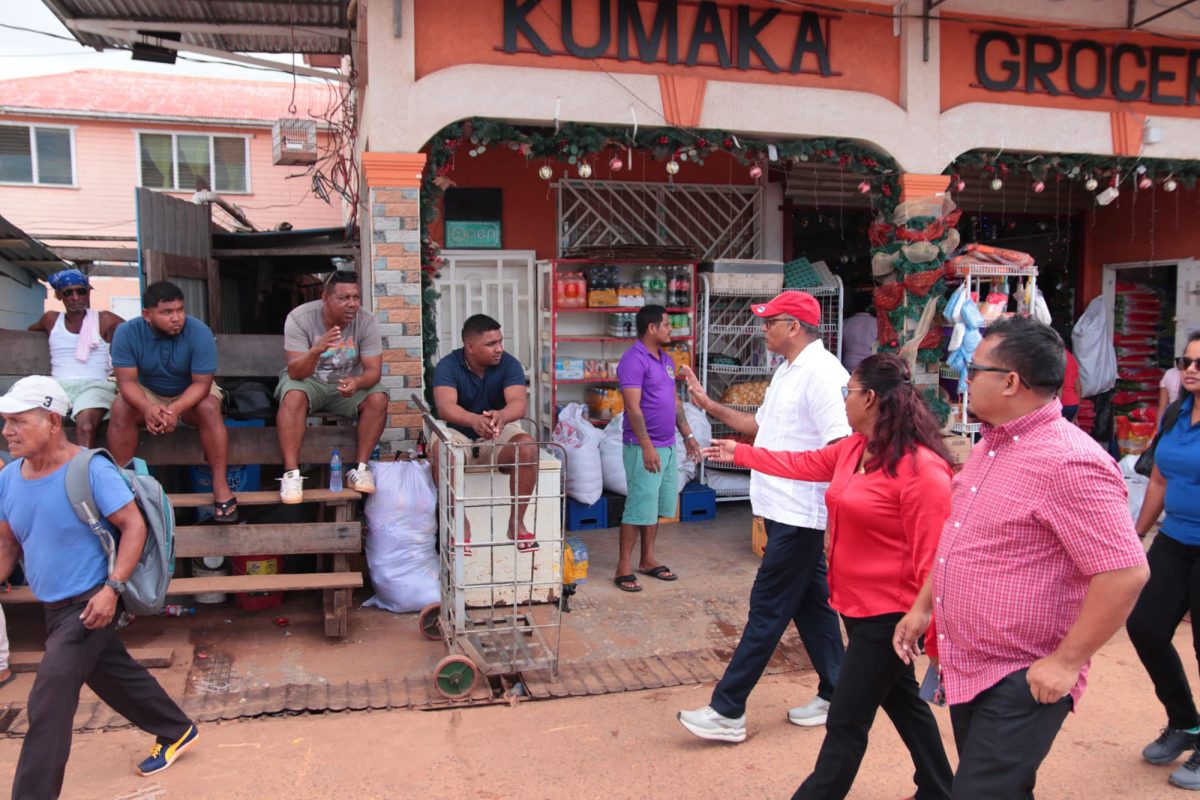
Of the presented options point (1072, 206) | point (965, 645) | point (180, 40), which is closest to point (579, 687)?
point (965, 645)

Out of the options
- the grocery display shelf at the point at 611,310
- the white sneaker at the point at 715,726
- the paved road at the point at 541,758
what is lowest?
the paved road at the point at 541,758

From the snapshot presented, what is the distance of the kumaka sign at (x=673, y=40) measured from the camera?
20.0ft

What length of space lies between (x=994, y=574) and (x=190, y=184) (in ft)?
60.9

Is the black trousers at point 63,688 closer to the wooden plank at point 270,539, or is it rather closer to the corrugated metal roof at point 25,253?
the wooden plank at point 270,539

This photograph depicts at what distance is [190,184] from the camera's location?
17.7 meters

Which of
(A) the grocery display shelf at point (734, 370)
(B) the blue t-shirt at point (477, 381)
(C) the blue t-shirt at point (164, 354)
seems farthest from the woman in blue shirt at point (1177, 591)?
(C) the blue t-shirt at point (164, 354)

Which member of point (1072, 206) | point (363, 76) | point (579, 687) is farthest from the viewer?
point (1072, 206)

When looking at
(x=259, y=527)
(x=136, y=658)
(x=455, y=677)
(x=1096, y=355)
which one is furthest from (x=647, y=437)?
(x=1096, y=355)

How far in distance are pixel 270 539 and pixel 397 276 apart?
6.34 feet

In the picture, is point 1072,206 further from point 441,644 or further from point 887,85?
point 441,644

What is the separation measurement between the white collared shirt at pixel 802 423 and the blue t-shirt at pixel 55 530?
8.52 ft

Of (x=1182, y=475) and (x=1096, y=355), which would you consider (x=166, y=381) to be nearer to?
(x=1182, y=475)

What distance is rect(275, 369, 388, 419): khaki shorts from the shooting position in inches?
215

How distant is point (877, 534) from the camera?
2918mm
